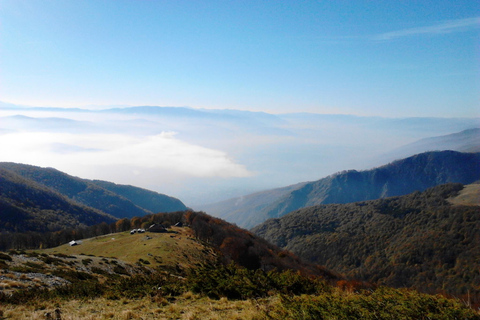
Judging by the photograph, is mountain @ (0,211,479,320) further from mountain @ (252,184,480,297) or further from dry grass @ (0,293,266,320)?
mountain @ (252,184,480,297)

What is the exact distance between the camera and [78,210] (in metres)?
162

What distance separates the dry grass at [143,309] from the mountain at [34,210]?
137132 mm

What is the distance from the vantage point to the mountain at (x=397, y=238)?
10106 cm

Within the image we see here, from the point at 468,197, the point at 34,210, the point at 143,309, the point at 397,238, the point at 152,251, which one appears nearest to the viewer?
the point at 143,309

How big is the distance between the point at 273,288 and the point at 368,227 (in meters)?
158

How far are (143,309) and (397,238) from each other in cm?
14930

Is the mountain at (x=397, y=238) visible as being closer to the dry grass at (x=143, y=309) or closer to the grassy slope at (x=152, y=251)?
the grassy slope at (x=152, y=251)

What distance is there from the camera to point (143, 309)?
11953 millimetres

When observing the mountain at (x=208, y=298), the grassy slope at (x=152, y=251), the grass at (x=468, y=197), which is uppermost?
the mountain at (x=208, y=298)

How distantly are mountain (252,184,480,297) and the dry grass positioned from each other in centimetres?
9234

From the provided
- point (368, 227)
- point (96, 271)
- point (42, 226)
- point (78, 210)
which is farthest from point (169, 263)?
point (78, 210)

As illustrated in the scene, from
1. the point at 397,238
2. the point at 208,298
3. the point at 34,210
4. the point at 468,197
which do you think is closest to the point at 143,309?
the point at 208,298

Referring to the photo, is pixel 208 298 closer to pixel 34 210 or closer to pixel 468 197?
pixel 34 210

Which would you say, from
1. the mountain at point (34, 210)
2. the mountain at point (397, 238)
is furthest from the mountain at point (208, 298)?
the mountain at point (34, 210)
